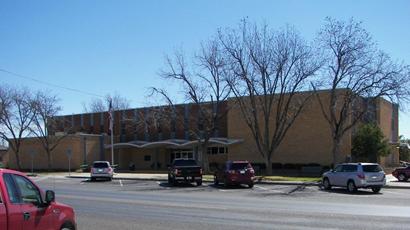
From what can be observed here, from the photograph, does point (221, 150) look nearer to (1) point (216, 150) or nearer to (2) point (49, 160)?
(1) point (216, 150)

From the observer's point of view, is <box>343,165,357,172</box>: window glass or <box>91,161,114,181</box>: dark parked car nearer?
<box>343,165,357,172</box>: window glass

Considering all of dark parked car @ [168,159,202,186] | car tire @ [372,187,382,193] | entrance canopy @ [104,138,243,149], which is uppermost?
entrance canopy @ [104,138,243,149]

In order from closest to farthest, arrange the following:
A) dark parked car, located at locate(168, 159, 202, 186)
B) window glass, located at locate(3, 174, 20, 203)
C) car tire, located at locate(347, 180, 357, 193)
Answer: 1. window glass, located at locate(3, 174, 20, 203)
2. car tire, located at locate(347, 180, 357, 193)
3. dark parked car, located at locate(168, 159, 202, 186)

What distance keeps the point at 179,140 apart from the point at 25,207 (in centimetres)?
5636

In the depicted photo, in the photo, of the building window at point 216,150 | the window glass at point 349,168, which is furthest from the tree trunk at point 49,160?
the window glass at point 349,168

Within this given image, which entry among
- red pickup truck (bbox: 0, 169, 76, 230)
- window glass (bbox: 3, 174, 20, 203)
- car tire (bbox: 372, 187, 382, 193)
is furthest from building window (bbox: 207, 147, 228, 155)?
window glass (bbox: 3, 174, 20, 203)

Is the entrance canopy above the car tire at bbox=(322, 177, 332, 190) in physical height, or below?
above

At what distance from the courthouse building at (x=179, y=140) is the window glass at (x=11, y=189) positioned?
43603 millimetres

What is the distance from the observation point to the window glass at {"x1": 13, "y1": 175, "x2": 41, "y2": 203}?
7.74 m

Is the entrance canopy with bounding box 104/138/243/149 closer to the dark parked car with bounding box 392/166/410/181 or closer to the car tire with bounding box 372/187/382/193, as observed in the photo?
the dark parked car with bounding box 392/166/410/181

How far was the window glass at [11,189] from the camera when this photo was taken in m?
7.38

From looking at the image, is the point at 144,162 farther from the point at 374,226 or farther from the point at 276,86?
the point at 374,226

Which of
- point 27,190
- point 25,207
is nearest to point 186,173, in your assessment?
point 27,190

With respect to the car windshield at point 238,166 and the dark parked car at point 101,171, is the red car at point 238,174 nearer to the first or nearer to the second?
the car windshield at point 238,166
